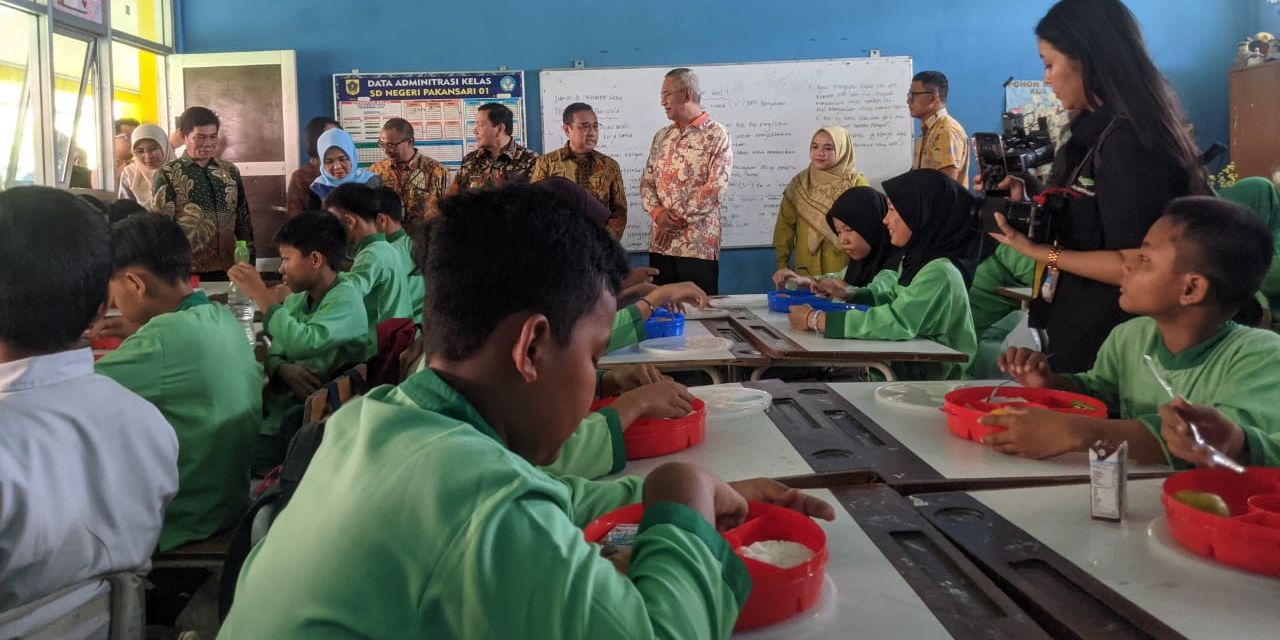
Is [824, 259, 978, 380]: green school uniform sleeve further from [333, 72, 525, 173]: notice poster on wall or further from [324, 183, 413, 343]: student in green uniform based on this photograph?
[333, 72, 525, 173]: notice poster on wall

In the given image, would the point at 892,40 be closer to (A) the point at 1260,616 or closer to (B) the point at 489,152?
(B) the point at 489,152

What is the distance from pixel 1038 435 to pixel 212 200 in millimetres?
4634

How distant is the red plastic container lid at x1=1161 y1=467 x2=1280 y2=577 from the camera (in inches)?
41.8

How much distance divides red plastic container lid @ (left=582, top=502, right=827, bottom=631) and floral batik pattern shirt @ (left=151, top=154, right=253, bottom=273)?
4.42m

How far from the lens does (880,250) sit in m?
3.96

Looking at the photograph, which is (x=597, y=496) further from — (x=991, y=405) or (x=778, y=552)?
(x=991, y=405)

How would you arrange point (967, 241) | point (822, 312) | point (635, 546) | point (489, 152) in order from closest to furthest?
point (635, 546), point (822, 312), point (967, 241), point (489, 152)

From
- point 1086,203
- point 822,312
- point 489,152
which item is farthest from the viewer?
point 489,152

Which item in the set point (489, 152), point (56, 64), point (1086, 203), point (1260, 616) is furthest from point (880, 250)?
point (56, 64)

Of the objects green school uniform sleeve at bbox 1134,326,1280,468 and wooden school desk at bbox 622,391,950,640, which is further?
green school uniform sleeve at bbox 1134,326,1280,468

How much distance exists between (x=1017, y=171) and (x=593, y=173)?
3156mm

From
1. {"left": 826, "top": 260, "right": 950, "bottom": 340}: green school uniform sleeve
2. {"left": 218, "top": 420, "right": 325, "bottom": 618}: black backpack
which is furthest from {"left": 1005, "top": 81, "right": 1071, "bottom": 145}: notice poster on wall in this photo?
{"left": 218, "top": 420, "right": 325, "bottom": 618}: black backpack

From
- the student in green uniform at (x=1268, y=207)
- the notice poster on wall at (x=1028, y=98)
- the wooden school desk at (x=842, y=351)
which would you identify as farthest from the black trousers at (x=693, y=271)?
the notice poster on wall at (x=1028, y=98)

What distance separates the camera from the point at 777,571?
0.97m
